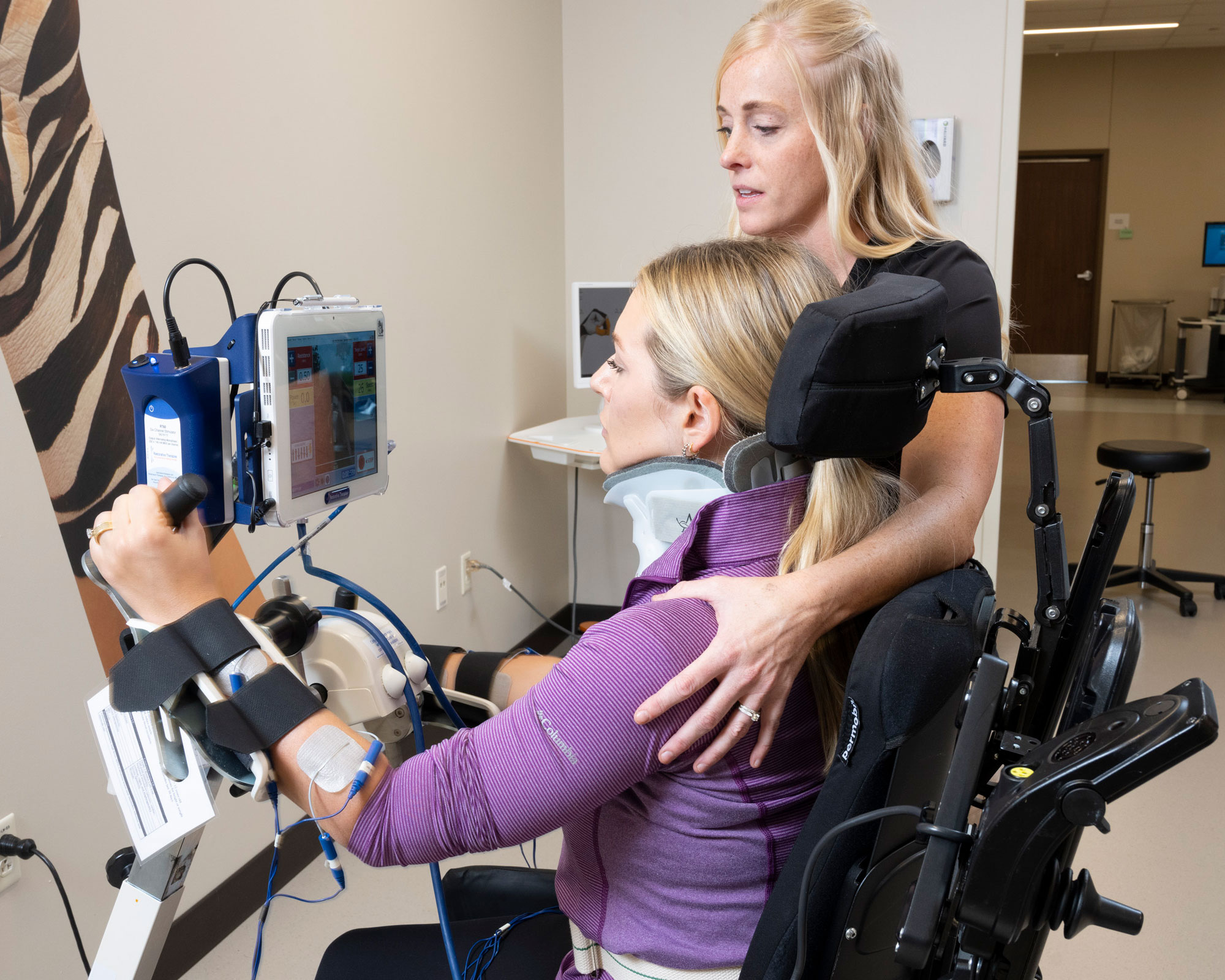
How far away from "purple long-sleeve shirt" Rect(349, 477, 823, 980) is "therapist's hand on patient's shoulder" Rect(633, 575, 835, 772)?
1 centimetres

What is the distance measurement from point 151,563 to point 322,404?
0.23 meters

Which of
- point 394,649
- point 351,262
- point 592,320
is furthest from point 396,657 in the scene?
point 592,320

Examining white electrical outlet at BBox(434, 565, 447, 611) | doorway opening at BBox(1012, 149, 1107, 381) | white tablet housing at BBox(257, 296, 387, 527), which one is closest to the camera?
white tablet housing at BBox(257, 296, 387, 527)

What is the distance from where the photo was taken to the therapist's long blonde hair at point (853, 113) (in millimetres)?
1488

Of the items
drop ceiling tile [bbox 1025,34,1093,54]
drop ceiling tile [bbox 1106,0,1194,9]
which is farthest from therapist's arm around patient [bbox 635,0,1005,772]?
drop ceiling tile [bbox 1025,34,1093,54]

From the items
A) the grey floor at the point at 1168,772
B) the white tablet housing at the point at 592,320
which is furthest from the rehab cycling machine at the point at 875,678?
the white tablet housing at the point at 592,320

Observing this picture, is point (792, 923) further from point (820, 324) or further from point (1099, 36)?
point (1099, 36)

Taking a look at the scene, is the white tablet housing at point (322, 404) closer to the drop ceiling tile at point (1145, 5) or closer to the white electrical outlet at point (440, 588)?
the white electrical outlet at point (440, 588)

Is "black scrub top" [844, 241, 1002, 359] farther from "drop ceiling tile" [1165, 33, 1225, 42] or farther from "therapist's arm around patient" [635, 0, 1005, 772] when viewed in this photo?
"drop ceiling tile" [1165, 33, 1225, 42]

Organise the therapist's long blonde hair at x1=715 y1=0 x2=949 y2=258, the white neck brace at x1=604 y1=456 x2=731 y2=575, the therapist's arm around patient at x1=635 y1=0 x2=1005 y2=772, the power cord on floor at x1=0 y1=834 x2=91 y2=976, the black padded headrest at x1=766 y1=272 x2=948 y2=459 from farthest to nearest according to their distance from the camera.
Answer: the power cord on floor at x1=0 y1=834 x2=91 y2=976 → the therapist's long blonde hair at x1=715 y1=0 x2=949 y2=258 → the therapist's arm around patient at x1=635 y1=0 x2=1005 y2=772 → the white neck brace at x1=604 y1=456 x2=731 y2=575 → the black padded headrest at x1=766 y1=272 x2=948 y2=459

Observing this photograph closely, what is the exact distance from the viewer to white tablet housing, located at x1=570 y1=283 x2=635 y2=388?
11.1 ft

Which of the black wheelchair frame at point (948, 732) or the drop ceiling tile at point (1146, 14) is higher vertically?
the drop ceiling tile at point (1146, 14)

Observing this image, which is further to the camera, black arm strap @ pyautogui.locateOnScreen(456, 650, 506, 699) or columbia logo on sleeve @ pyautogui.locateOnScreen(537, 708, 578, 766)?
black arm strap @ pyautogui.locateOnScreen(456, 650, 506, 699)

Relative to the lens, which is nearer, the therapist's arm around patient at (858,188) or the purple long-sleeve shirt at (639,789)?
the purple long-sleeve shirt at (639,789)
